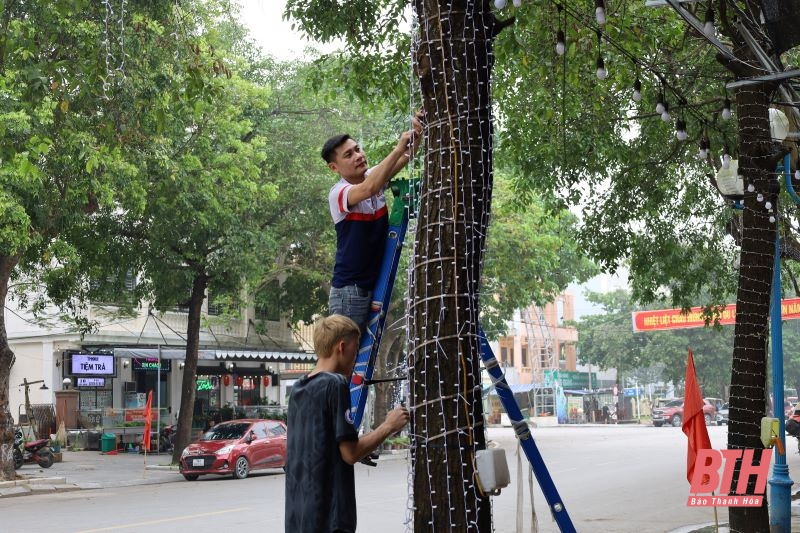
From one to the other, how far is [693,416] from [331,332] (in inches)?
190

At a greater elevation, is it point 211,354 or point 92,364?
point 211,354

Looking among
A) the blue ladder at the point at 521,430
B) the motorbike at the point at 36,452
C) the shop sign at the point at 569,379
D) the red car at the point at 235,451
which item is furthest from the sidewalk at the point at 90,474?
the shop sign at the point at 569,379

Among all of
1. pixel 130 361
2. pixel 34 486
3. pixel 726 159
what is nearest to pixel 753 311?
pixel 726 159

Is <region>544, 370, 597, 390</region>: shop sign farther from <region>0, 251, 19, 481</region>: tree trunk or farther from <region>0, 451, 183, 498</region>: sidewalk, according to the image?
<region>0, 251, 19, 481</region>: tree trunk

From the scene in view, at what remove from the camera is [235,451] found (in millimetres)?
22547

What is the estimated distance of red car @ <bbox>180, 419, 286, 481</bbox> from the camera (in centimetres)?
2238

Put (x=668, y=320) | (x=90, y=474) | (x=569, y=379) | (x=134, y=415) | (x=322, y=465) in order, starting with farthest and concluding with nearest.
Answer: (x=569, y=379) → (x=668, y=320) → (x=134, y=415) → (x=90, y=474) → (x=322, y=465)

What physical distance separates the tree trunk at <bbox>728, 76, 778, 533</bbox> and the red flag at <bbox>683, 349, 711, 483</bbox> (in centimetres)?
91

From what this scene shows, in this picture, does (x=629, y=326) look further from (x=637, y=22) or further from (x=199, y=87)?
(x=199, y=87)

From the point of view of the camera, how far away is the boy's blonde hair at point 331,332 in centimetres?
436

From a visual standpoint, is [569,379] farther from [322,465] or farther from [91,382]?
[322,465]

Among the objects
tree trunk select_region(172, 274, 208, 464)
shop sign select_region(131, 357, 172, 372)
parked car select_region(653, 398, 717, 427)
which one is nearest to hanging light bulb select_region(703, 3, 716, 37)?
tree trunk select_region(172, 274, 208, 464)

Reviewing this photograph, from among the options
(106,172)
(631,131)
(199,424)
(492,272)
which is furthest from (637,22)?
(199,424)

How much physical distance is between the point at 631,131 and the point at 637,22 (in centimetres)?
410
